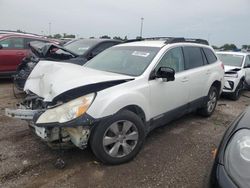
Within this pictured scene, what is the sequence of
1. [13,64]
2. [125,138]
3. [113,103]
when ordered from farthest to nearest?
[13,64] → [125,138] → [113,103]

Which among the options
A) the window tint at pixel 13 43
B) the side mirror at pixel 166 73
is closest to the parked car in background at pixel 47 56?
the window tint at pixel 13 43

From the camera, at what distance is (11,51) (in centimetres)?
821

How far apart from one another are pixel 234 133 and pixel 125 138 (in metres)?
1.60

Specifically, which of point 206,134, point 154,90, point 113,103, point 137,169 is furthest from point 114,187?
point 206,134

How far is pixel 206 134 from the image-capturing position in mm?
4770

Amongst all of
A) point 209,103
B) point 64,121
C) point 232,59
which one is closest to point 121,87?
point 64,121

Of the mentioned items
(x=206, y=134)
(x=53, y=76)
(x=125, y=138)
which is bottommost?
(x=206, y=134)

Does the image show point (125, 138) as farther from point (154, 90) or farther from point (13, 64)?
point (13, 64)

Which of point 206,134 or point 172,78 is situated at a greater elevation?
point 172,78

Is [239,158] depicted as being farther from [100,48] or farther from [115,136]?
[100,48]

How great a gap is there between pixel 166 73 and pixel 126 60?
0.77m

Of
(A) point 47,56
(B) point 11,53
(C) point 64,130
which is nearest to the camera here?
(C) point 64,130

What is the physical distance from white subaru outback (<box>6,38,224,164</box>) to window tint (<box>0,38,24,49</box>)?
4614 millimetres

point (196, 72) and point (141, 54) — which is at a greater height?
point (141, 54)
